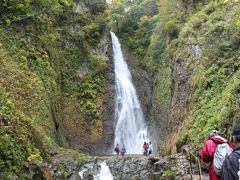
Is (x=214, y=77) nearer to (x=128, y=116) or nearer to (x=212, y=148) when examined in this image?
(x=212, y=148)

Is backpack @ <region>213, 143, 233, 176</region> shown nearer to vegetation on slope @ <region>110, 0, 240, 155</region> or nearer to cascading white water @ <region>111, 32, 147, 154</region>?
vegetation on slope @ <region>110, 0, 240, 155</region>

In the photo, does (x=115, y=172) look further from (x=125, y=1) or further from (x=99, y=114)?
(x=125, y=1)

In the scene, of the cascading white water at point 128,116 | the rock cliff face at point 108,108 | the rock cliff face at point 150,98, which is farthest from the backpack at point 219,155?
the cascading white water at point 128,116

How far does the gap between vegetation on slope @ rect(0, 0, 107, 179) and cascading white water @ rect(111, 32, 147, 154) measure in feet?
5.84

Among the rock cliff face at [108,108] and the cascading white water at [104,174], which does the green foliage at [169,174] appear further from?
the rock cliff face at [108,108]

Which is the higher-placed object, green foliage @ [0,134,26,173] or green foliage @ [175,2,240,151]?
Answer: green foliage @ [175,2,240,151]

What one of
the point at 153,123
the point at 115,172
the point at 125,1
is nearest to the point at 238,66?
the point at 115,172

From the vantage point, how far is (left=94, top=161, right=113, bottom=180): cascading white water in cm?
1831

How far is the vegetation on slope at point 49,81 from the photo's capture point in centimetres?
1170

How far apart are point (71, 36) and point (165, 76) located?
8.26 meters

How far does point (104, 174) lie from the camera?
18.7 meters

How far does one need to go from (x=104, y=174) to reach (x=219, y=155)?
14034 mm

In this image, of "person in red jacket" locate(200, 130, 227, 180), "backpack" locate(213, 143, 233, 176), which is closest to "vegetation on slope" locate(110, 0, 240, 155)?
"person in red jacket" locate(200, 130, 227, 180)

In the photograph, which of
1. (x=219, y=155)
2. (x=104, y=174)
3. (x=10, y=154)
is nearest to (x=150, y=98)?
(x=104, y=174)
